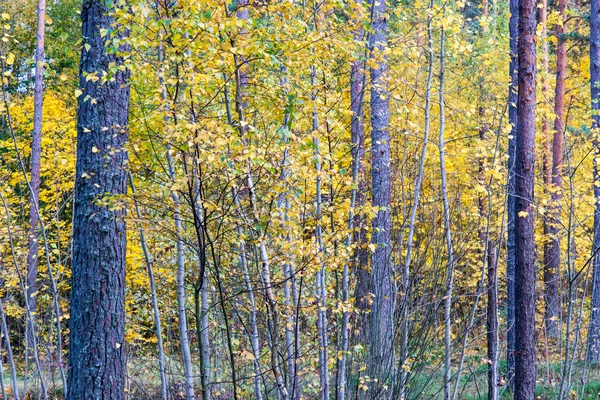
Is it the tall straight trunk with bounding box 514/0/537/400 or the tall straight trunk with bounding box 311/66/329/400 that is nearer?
the tall straight trunk with bounding box 311/66/329/400

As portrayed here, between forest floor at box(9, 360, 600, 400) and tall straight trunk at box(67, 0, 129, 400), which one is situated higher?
tall straight trunk at box(67, 0, 129, 400)

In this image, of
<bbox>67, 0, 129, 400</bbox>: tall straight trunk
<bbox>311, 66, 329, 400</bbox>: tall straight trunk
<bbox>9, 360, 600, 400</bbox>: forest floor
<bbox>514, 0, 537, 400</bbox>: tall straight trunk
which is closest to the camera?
<bbox>67, 0, 129, 400</bbox>: tall straight trunk

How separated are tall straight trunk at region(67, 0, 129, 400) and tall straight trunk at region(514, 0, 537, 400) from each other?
4488 mm

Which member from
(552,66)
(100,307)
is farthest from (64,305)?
(552,66)

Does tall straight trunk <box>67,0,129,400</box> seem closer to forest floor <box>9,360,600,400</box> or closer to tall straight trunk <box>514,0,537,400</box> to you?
forest floor <box>9,360,600,400</box>

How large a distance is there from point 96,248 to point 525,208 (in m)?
4.72

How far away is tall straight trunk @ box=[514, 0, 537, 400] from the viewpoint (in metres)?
6.94

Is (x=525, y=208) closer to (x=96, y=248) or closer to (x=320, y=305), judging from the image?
(x=320, y=305)

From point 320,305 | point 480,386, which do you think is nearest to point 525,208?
point 320,305

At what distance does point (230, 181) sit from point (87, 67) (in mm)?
1960

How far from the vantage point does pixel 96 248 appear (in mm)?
4828

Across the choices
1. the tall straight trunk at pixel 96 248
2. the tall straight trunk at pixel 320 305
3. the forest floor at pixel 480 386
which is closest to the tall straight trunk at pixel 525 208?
the forest floor at pixel 480 386

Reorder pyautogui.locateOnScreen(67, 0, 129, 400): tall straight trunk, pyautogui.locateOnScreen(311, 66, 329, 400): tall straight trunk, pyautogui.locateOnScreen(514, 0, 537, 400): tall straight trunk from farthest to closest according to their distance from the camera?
1. pyautogui.locateOnScreen(514, 0, 537, 400): tall straight trunk
2. pyautogui.locateOnScreen(311, 66, 329, 400): tall straight trunk
3. pyautogui.locateOnScreen(67, 0, 129, 400): tall straight trunk

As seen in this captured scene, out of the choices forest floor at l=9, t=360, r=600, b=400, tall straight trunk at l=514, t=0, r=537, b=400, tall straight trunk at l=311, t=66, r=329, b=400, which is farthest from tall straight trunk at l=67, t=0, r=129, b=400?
tall straight trunk at l=514, t=0, r=537, b=400
